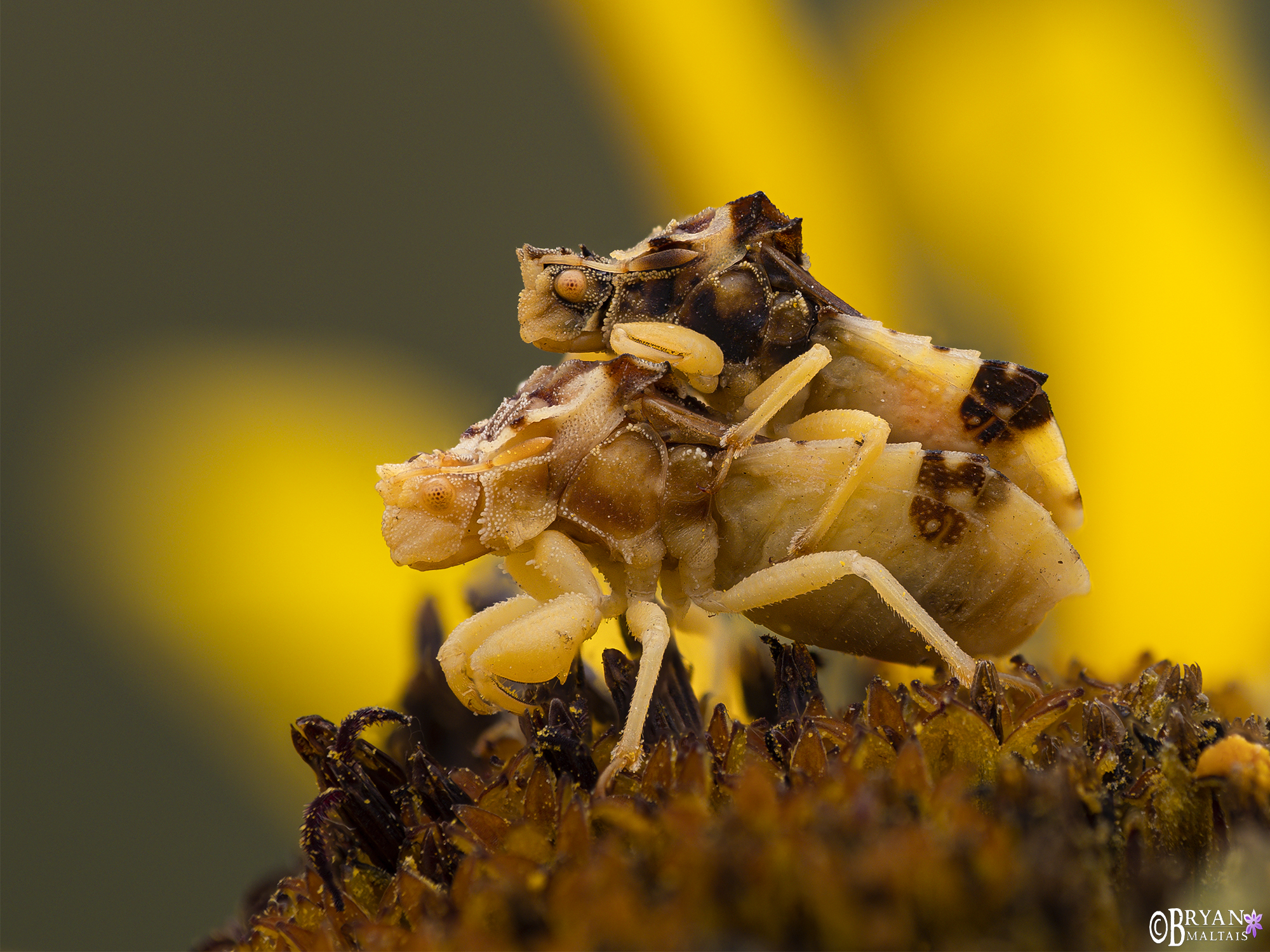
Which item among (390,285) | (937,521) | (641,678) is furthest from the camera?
(390,285)

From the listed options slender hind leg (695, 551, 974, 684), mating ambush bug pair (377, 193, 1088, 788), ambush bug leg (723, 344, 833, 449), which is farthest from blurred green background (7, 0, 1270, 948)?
ambush bug leg (723, 344, 833, 449)

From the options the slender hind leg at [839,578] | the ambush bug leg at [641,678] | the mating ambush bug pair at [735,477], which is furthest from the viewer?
the mating ambush bug pair at [735,477]

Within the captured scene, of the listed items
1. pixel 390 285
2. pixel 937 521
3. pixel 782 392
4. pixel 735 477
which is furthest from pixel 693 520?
pixel 390 285

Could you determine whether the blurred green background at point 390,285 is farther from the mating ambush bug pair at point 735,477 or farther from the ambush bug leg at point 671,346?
the ambush bug leg at point 671,346

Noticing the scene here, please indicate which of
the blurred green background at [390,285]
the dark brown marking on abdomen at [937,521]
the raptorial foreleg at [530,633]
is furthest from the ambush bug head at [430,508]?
the blurred green background at [390,285]

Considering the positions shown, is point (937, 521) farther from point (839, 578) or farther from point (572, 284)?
point (572, 284)

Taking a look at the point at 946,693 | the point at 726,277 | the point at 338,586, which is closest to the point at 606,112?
the point at 338,586

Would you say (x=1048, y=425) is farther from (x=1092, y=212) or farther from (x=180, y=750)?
(x=180, y=750)

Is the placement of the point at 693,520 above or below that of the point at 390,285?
below
